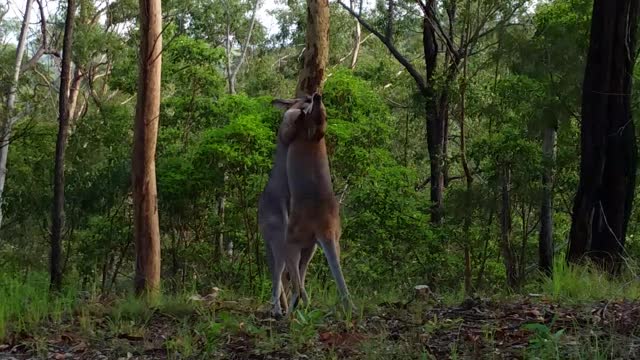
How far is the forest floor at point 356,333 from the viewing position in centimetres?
436

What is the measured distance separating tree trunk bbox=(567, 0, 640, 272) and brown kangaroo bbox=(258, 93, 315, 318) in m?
4.59

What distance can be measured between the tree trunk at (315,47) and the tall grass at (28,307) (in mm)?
8239

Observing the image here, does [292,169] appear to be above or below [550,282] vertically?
above

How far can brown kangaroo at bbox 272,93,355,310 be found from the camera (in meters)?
5.88

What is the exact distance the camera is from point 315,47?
49.4ft

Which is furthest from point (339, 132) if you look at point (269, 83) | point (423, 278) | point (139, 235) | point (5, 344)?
point (269, 83)

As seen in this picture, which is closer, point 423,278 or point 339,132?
point 339,132

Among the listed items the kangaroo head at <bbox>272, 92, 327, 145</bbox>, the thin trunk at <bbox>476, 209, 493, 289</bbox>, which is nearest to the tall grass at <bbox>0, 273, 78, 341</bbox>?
the kangaroo head at <bbox>272, 92, 327, 145</bbox>

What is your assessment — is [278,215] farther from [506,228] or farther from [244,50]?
[244,50]

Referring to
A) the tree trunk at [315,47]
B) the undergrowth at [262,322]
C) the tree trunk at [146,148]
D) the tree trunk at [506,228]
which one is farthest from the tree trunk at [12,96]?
the undergrowth at [262,322]

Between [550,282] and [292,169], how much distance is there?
8.38 feet

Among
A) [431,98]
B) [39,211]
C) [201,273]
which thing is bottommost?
[201,273]

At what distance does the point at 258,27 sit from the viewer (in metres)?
39.2

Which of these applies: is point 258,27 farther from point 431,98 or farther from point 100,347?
point 100,347
